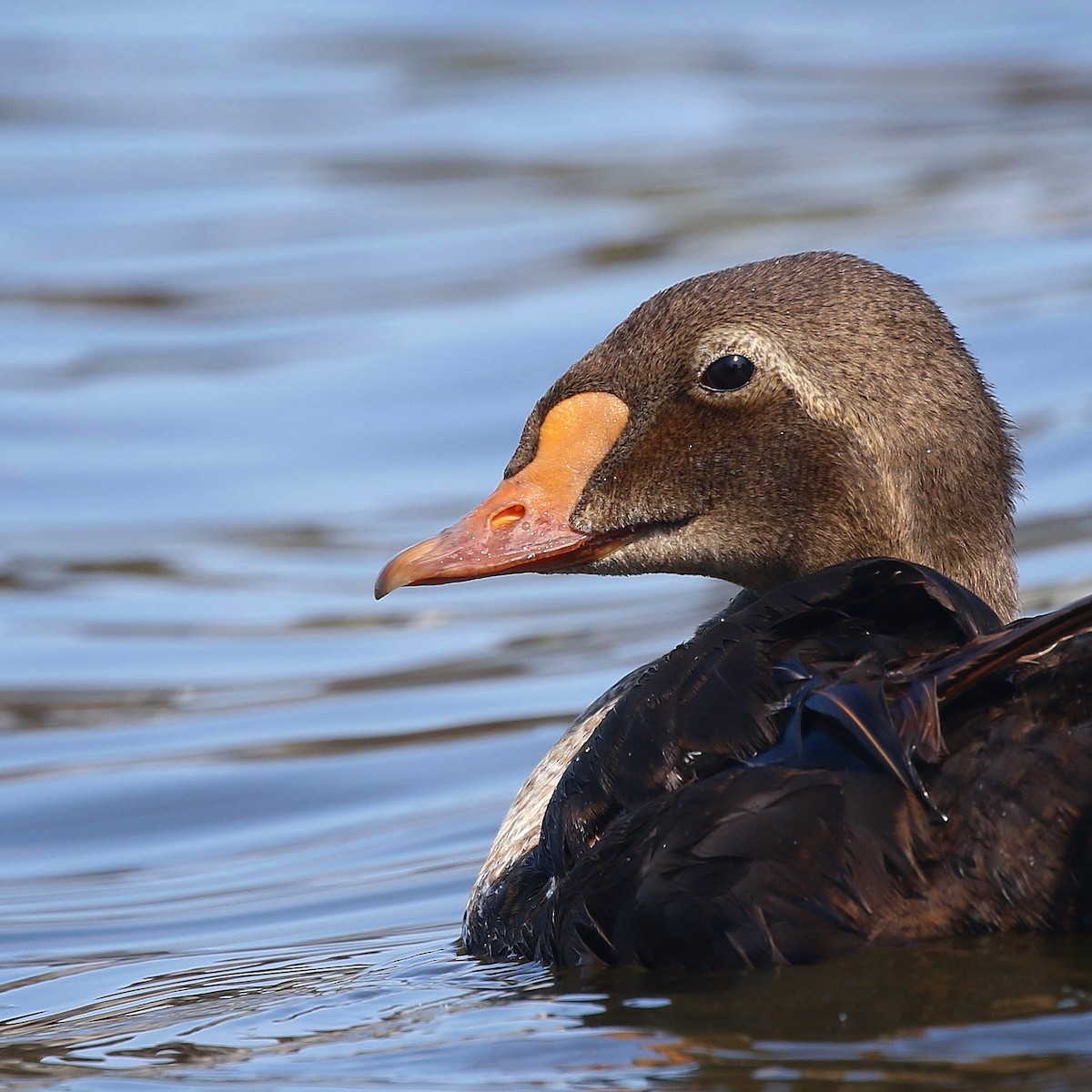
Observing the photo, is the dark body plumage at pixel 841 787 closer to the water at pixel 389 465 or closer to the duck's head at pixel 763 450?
the water at pixel 389 465

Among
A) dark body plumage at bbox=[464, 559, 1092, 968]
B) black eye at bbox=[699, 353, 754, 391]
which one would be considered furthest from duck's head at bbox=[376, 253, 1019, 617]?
dark body plumage at bbox=[464, 559, 1092, 968]

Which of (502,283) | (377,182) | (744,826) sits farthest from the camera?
(377,182)

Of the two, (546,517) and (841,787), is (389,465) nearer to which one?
(546,517)

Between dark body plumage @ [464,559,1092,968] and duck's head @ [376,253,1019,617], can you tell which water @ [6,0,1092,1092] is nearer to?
dark body plumage @ [464,559,1092,968]

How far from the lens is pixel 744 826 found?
443cm

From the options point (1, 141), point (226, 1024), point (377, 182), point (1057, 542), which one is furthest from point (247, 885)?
point (1, 141)

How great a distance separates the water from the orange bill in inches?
37.7

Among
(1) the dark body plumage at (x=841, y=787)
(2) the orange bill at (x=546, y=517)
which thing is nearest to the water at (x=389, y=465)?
(1) the dark body plumage at (x=841, y=787)

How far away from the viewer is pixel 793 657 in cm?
475

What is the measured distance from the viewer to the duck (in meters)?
4.30

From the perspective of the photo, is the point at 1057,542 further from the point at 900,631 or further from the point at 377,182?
the point at 377,182

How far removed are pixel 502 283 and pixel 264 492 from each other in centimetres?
393

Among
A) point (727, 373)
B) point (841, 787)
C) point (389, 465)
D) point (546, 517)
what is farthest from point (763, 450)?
point (389, 465)

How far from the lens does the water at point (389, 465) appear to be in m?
4.45
